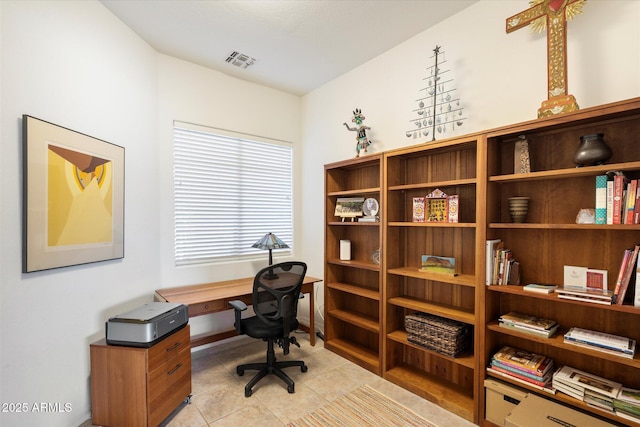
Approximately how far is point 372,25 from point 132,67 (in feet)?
7.02

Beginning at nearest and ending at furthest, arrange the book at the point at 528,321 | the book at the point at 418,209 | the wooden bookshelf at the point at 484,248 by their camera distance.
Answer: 1. the wooden bookshelf at the point at 484,248
2. the book at the point at 528,321
3. the book at the point at 418,209

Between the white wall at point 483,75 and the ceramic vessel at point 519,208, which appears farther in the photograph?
the ceramic vessel at point 519,208

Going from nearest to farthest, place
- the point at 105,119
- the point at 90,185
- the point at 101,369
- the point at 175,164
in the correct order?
the point at 101,369 → the point at 90,185 → the point at 105,119 → the point at 175,164

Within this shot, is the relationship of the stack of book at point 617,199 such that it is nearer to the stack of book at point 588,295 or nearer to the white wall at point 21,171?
the stack of book at point 588,295

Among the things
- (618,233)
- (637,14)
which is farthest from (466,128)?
(618,233)

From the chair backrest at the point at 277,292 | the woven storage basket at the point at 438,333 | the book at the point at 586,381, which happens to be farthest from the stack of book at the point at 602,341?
the chair backrest at the point at 277,292

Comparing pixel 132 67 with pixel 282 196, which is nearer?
pixel 132 67

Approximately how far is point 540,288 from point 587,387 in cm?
54

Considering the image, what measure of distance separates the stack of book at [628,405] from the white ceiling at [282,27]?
2.71 metres

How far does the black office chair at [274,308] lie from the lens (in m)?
2.38

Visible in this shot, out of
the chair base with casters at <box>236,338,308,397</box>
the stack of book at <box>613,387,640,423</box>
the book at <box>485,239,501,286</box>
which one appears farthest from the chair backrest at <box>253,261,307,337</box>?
the stack of book at <box>613,387,640,423</box>

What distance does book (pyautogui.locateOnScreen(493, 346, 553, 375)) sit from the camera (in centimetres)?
179

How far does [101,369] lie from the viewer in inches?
76.6

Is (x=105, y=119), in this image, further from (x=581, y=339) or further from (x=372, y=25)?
(x=581, y=339)
